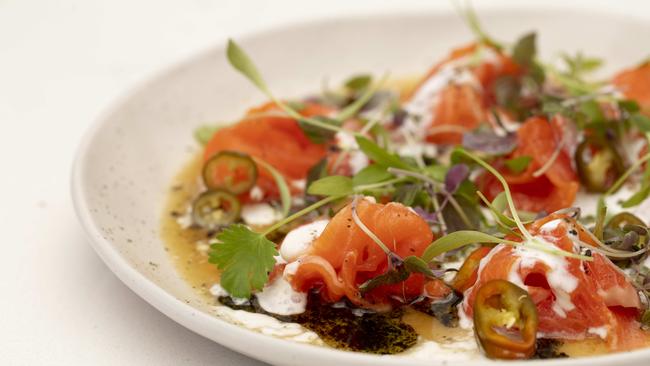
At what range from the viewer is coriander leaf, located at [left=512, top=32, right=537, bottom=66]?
465 cm

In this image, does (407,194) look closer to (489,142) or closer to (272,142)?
(489,142)

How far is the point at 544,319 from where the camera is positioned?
2.99 metres

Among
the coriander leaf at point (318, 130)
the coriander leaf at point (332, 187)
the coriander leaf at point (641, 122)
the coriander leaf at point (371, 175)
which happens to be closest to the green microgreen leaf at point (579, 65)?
the coriander leaf at point (641, 122)

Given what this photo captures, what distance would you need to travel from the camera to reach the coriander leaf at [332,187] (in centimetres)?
360

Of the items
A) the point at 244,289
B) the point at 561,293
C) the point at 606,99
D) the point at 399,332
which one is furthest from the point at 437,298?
the point at 606,99

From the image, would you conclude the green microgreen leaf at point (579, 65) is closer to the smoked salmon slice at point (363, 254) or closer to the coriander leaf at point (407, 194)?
the coriander leaf at point (407, 194)

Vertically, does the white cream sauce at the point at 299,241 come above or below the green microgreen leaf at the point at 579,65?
below

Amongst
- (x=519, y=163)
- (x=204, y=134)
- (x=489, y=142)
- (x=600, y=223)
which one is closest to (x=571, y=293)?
(x=600, y=223)

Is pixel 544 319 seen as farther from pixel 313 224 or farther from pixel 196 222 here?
pixel 196 222

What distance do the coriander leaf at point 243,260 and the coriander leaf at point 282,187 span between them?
53cm

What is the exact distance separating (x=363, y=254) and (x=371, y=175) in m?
0.55

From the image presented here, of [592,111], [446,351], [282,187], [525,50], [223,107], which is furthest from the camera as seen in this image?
[223,107]

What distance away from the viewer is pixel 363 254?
10.5ft

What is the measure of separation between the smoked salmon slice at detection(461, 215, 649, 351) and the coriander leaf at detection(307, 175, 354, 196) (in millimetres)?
735
